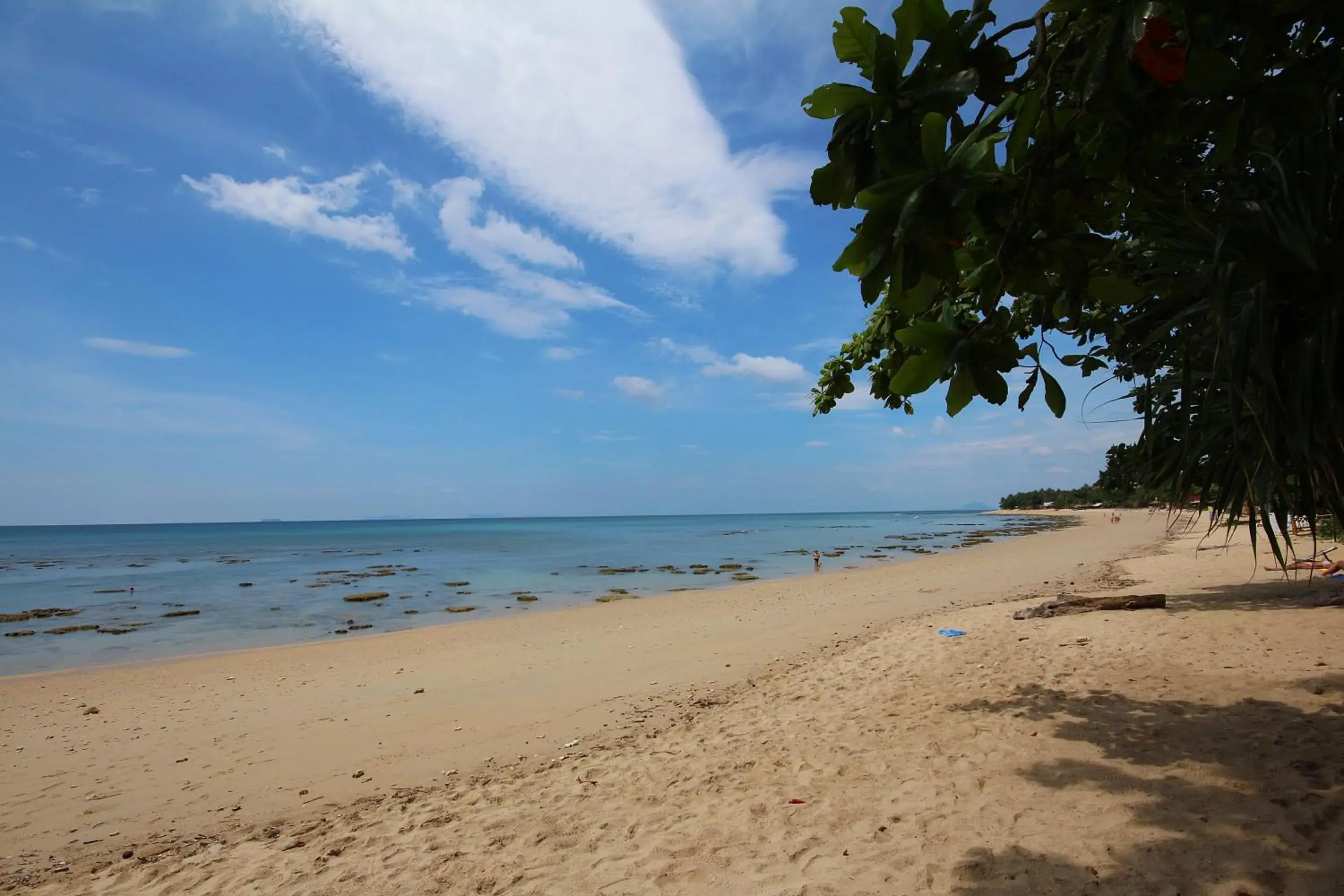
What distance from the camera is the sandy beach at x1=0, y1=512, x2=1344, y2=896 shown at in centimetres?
283

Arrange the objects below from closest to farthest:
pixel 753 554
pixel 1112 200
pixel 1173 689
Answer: pixel 1112 200 < pixel 1173 689 < pixel 753 554

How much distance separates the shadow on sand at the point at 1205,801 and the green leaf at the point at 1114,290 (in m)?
2.04

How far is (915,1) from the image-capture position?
1660mm

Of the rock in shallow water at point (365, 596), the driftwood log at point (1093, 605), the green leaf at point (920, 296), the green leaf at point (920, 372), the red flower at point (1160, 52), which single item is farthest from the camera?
the rock in shallow water at point (365, 596)

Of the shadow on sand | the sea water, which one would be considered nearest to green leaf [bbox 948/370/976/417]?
the shadow on sand

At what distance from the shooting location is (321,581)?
23.7m

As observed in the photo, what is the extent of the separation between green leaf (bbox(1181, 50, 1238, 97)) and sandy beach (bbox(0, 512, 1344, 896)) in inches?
99.4

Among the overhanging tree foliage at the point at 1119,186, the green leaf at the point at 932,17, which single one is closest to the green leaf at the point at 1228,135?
the overhanging tree foliage at the point at 1119,186

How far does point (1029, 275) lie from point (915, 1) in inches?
32.4

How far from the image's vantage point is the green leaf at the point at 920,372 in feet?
5.59

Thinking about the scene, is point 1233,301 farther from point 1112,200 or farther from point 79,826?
point 79,826

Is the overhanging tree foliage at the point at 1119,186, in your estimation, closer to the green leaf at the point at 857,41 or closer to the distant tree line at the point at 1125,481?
the green leaf at the point at 857,41

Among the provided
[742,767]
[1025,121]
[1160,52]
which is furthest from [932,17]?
[742,767]

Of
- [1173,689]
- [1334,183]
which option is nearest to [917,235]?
[1334,183]
